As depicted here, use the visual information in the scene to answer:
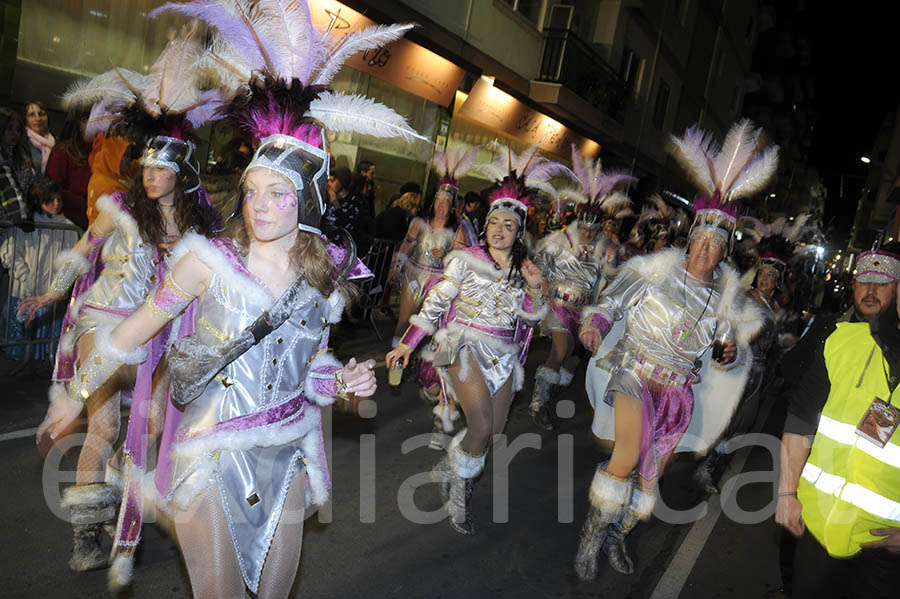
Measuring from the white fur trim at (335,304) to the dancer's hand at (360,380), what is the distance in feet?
0.62

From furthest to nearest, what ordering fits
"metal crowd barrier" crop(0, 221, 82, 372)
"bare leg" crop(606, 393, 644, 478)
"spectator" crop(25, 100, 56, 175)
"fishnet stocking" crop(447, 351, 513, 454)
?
"spectator" crop(25, 100, 56, 175)
"metal crowd barrier" crop(0, 221, 82, 372)
"fishnet stocking" crop(447, 351, 513, 454)
"bare leg" crop(606, 393, 644, 478)

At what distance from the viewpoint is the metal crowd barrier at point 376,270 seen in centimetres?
1042

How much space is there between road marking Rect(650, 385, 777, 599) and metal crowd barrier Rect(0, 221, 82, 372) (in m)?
5.48

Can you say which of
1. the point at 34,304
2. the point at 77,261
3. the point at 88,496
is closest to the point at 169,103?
the point at 77,261

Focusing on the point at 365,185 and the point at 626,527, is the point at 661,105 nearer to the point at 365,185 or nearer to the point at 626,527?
the point at 365,185

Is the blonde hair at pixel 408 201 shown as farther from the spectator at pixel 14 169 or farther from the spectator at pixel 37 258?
the spectator at pixel 14 169

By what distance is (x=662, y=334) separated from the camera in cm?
464

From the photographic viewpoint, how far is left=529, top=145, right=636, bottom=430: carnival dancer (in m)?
7.94

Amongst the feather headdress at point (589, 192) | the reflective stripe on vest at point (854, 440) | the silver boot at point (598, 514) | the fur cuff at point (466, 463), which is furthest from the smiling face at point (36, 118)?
the reflective stripe on vest at point (854, 440)

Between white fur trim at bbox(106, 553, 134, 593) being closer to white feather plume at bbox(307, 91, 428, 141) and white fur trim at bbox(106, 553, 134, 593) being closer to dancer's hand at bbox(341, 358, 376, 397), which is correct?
dancer's hand at bbox(341, 358, 376, 397)

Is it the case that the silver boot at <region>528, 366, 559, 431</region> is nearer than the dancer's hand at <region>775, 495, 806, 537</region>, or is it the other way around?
the dancer's hand at <region>775, 495, 806, 537</region>

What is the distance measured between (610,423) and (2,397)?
4782 millimetres

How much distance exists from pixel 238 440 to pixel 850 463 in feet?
7.39

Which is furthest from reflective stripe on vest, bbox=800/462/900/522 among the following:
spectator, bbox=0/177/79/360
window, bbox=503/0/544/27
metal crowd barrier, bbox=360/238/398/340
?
window, bbox=503/0/544/27
